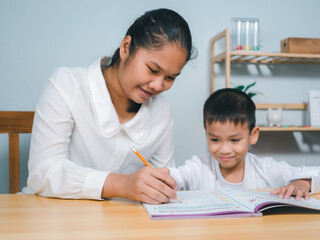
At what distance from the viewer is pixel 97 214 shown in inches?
27.2

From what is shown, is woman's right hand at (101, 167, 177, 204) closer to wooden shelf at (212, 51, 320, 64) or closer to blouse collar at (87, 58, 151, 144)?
blouse collar at (87, 58, 151, 144)

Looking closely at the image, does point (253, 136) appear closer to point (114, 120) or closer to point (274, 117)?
point (114, 120)

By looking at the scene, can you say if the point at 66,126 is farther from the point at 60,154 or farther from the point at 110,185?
the point at 110,185

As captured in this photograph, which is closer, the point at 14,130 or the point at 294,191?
the point at 294,191

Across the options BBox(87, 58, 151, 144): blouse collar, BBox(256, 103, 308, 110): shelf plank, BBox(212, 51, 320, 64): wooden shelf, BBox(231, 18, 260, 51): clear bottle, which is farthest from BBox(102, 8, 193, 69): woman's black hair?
BBox(256, 103, 308, 110): shelf plank

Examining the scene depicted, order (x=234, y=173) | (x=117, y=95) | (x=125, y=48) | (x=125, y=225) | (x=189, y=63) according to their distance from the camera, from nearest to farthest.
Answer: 1. (x=125, y=225)
2. (x=125, y=48)
3. (x=117, y=95)
4. (x=234, y=173)
5. (x=189, y=63)

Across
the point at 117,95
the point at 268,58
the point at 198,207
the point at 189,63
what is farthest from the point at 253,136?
the point at 268,58

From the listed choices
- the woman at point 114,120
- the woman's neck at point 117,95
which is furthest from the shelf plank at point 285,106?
the woman's neck at point 117,95

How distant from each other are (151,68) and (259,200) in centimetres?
46

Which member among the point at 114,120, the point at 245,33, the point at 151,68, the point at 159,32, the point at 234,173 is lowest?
the point at 234,173

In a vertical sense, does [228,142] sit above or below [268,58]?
below

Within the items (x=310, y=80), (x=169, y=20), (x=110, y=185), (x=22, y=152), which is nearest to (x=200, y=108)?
(x=310, y=80)

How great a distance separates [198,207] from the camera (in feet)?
2.35

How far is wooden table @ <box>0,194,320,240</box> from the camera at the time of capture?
0.56 metres
